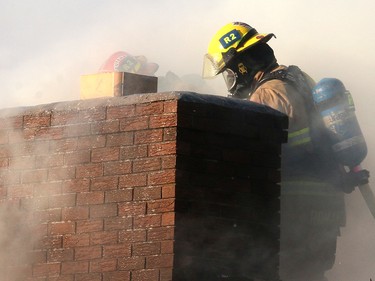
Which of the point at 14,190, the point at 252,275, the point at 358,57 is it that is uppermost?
the point at 358,57

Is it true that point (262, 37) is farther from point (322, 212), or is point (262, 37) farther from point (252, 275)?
point (252, 275)

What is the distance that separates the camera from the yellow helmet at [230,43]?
8.46 m

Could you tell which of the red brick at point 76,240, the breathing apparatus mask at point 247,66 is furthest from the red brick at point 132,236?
the breathing apparatus mask at point 247,66

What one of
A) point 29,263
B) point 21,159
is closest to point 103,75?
point 21,159

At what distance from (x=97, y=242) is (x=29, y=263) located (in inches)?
21.7

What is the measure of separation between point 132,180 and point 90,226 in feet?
1.27

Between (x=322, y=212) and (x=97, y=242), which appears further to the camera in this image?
(x=322, y=212)

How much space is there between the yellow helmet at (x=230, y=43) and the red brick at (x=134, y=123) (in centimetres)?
164

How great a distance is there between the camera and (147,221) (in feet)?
22.3

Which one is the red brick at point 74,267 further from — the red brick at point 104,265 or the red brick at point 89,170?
the red brick at point 89,170

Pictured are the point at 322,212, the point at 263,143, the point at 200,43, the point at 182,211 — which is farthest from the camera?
the point at 200,43

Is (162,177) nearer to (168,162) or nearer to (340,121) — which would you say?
(168,162)

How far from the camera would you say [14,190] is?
293 inches

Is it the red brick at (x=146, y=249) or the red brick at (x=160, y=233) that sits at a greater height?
the red brick at (x=160, y=233)
